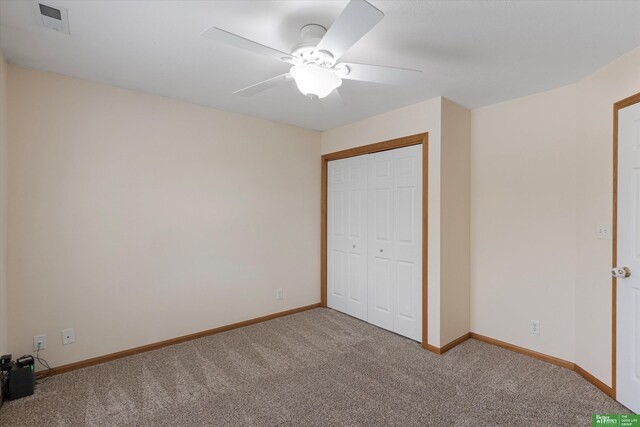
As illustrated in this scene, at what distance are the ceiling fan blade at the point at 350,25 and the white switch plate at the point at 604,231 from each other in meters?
2.27

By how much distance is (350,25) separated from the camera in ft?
4.46

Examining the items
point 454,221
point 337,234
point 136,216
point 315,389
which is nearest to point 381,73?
point 454,221

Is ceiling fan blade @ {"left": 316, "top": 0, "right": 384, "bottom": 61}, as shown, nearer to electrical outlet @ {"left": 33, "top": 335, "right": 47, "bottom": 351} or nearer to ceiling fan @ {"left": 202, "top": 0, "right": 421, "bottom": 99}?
ceiling fan @ {"left": 202, "top": 0, "right": 421, "bottom": 99}

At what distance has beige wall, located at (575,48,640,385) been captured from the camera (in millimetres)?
2256

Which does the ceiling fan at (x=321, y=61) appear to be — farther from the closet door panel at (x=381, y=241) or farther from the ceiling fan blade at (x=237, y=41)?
the closet door panel at (x=381, y=241)

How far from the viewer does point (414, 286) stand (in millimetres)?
3203

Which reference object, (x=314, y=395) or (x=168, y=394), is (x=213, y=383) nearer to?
Answer: (x=168, y=394)

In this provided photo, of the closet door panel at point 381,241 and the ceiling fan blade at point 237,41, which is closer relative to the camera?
the ceiling fan blade at point 237,41

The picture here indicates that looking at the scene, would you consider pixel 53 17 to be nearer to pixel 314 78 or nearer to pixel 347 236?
pixel 314 78

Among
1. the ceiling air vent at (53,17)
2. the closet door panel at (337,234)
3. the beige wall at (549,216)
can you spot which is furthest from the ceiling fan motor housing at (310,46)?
the closet door panel at (337,234)

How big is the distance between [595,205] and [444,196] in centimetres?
109

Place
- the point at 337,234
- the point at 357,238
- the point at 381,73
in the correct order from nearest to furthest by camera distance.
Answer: the point at 381,73 → the point at 357,238 → the point at 337,234

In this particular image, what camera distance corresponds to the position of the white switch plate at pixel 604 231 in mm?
2275

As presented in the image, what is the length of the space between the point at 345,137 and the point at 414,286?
6.37 feet
